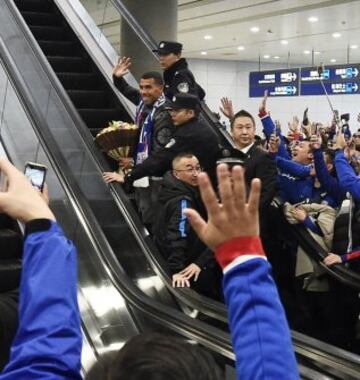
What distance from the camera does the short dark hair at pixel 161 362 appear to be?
103 cm

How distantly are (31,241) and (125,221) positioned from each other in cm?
435

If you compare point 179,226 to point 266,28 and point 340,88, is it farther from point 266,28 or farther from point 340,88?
point 340,88

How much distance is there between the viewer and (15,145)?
6.18 metres

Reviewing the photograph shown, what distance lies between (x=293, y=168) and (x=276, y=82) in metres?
15.7

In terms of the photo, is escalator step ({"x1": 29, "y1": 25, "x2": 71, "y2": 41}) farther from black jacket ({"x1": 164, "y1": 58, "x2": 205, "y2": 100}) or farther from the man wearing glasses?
the man wearing glasses

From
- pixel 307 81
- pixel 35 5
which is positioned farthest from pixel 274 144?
pixel 307 81

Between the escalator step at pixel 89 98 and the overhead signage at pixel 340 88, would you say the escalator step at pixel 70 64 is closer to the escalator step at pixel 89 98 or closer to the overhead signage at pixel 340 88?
the escalator step at pixel 89 98

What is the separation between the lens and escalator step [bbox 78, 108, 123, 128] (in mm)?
7391

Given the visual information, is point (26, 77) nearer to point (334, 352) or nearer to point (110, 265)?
point (110, 265)

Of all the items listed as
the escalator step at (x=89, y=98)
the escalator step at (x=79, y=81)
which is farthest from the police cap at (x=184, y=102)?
the escalator step at (x=79, y=81)

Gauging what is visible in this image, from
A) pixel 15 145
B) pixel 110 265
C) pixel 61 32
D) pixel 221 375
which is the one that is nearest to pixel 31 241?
pixel 221 375

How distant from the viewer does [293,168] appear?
5492mm

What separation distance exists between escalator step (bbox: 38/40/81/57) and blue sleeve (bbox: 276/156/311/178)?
4.14 metres

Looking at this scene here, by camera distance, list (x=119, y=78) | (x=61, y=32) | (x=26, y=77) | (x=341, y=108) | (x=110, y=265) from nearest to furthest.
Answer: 1. (x=110, y=265)
2. (x=119, y=78)
3. (x=26, y=77)
4. (x=61, y=32)
5. (x=341, y=108)
